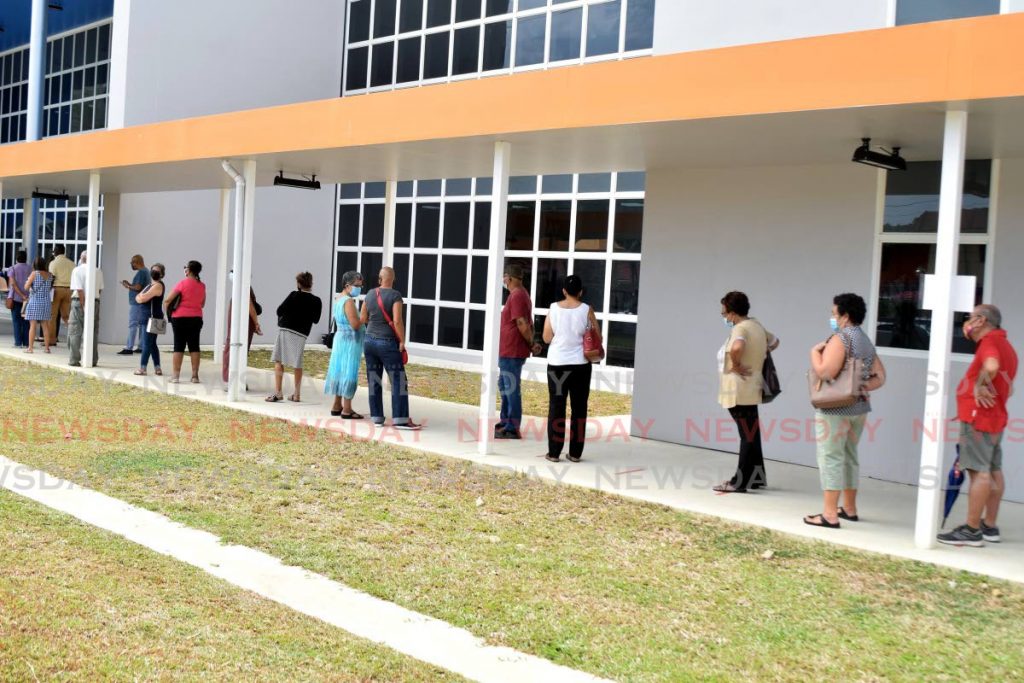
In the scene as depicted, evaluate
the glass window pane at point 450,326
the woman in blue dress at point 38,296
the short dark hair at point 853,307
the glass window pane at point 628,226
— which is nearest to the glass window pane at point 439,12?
the glass window pane at point 450,326

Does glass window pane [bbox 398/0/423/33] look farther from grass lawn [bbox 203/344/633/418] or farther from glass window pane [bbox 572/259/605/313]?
grass lawn [bbox 203/344/633/418]

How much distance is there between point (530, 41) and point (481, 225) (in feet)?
→ 11.7

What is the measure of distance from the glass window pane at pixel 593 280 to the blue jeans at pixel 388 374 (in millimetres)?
6966

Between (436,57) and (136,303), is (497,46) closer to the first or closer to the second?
(436,57)

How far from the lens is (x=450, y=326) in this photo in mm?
20328

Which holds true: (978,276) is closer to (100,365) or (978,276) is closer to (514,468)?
(514,468)

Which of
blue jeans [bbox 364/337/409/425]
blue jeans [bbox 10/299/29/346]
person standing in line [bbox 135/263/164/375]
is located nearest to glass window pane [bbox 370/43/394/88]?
blue jeans [bbox 10/299/29/346]

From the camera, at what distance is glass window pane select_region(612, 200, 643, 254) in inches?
671

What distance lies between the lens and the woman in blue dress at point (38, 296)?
17359 mm

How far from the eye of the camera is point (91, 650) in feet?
15.3

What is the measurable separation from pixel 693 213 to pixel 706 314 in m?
1.10

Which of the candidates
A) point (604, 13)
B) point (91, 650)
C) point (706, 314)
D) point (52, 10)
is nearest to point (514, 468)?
point (706, 314)

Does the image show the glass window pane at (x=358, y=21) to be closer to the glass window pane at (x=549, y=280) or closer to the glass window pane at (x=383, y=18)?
the glass window pane at (x=383, y=18)

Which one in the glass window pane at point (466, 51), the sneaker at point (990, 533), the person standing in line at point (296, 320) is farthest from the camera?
the glass window pane at point (466, 51)
